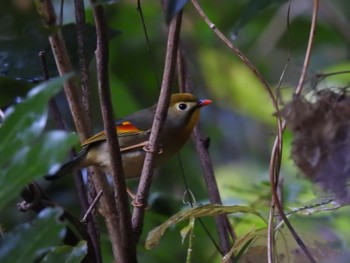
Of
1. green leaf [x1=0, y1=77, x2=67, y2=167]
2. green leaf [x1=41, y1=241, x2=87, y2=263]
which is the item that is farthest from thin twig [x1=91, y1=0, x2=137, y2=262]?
green leaf [x1=0, y1=77, x2=67, y2=167]

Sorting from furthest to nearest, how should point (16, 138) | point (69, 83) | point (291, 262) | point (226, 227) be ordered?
point (226, 227) < point (291, 262) < point (69, 83) < point (16, 138)

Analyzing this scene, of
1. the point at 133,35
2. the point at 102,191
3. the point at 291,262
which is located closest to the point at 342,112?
the point at 291,262

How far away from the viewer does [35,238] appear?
0.97 metres

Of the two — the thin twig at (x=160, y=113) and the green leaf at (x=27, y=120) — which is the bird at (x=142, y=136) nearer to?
the thin twig at (x=160, y=113)

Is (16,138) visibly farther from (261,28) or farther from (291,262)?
(261,28)

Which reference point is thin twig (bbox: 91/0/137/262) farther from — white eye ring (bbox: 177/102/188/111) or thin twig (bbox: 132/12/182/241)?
white eye ring (bbox: 177/102/188/111)

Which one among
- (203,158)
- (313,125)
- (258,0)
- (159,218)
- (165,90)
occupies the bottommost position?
(159,218)

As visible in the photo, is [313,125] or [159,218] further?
[159,218]

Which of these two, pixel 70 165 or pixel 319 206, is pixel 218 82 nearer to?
pixel 70 165

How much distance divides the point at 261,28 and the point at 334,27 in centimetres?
44

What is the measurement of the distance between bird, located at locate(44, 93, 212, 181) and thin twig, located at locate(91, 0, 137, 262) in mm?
894

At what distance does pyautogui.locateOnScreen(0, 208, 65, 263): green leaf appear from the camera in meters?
0.96

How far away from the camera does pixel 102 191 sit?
60.3 inches

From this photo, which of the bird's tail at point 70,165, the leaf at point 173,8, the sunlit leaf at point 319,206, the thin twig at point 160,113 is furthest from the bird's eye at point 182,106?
the leaf at point 173,8
